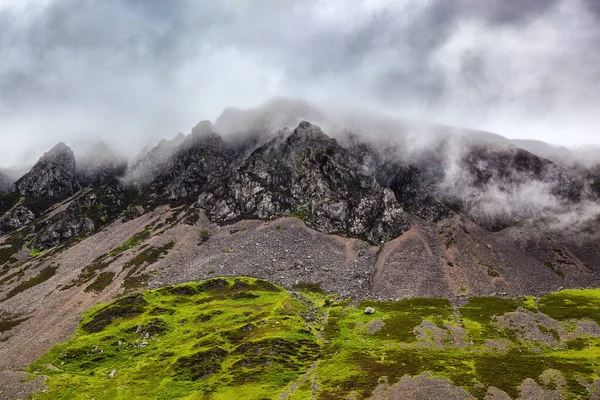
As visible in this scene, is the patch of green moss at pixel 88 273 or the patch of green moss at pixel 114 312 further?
the patch of green moss at pixel 88 273

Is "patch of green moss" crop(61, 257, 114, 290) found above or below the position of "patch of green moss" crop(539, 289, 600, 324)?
below

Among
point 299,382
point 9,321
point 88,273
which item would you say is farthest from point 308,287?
point 9,321

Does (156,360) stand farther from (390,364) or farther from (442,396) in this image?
(442,396)

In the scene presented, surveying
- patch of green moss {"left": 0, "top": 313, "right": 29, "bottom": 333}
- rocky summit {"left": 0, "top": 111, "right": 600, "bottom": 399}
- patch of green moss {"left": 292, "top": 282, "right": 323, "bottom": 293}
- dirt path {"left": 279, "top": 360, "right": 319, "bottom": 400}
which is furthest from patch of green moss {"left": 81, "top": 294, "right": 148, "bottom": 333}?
dirt path {"left": 279, "top": 360, "right": 319, "bottom": 400}

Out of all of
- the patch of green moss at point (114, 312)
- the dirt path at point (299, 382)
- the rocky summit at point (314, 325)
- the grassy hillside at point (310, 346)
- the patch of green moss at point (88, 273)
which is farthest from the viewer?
the patch of green moss at point (88, 273)

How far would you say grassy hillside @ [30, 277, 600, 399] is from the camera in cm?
8631

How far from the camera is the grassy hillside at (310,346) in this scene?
283 ft

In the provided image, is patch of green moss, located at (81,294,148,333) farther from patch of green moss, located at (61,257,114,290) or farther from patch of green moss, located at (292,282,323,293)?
patch of green moss, located at (292,282,323,293)

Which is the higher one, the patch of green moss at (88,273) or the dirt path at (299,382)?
the dirt path at (299,382)

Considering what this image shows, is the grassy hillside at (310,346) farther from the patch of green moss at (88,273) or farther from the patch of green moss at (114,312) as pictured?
the patch of green moss at (88,273)

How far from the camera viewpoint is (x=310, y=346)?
110 meters

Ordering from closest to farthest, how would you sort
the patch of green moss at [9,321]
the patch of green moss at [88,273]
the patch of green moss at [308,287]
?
the patch of green moss at [9,321]
the patch of green moss at [308,287]
the patch of green moss at [88,273]

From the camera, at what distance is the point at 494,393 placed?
245 feet

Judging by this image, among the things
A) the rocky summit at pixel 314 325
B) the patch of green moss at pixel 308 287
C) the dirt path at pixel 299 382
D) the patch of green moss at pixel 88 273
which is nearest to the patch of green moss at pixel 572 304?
the rocky summit at pixel 314 325
